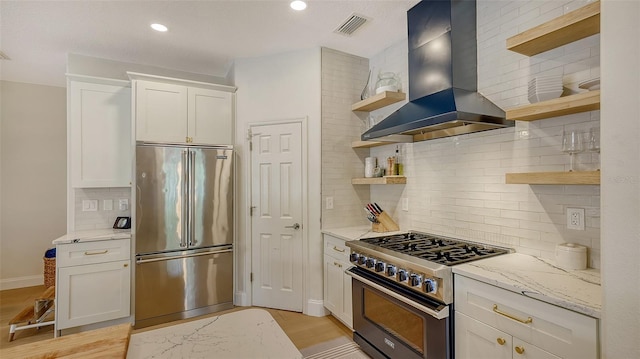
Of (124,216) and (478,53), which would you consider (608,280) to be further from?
(124,216)

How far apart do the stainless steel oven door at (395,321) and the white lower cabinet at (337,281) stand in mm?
228

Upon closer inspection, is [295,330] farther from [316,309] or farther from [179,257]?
[179,257]

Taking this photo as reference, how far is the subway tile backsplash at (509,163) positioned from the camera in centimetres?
178

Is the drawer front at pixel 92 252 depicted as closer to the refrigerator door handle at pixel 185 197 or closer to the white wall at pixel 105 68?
the refrigerator door handle at pixel 185 197

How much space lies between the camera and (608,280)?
1.09 meters

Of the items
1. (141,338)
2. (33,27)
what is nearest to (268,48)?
(33,27)

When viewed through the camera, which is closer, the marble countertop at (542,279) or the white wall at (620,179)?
the white wall at (620,179)

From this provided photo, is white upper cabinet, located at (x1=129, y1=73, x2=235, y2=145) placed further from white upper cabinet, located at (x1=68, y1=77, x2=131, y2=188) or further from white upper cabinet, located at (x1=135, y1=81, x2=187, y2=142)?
white upper cabinet, located at (x1=68, y1=77, x2=131, y2=188)

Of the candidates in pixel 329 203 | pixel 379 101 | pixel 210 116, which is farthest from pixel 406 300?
pixel 210 116

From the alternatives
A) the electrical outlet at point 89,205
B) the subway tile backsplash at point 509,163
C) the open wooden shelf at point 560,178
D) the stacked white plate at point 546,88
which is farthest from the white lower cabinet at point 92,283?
the stacked white plate at point 546,88

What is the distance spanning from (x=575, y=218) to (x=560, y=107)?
68cm

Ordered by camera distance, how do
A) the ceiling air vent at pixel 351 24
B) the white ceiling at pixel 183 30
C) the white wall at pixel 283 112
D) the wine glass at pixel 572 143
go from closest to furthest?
1. the wine glass at pixel 572 143
2. the white ceiling at pixel 183 30
3. the ceiling air vent at pixel 351 24
4. the white wall at pixel 283 112

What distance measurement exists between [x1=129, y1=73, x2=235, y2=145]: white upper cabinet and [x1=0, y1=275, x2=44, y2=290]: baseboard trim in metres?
3.14

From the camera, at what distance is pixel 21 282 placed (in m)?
4.25
